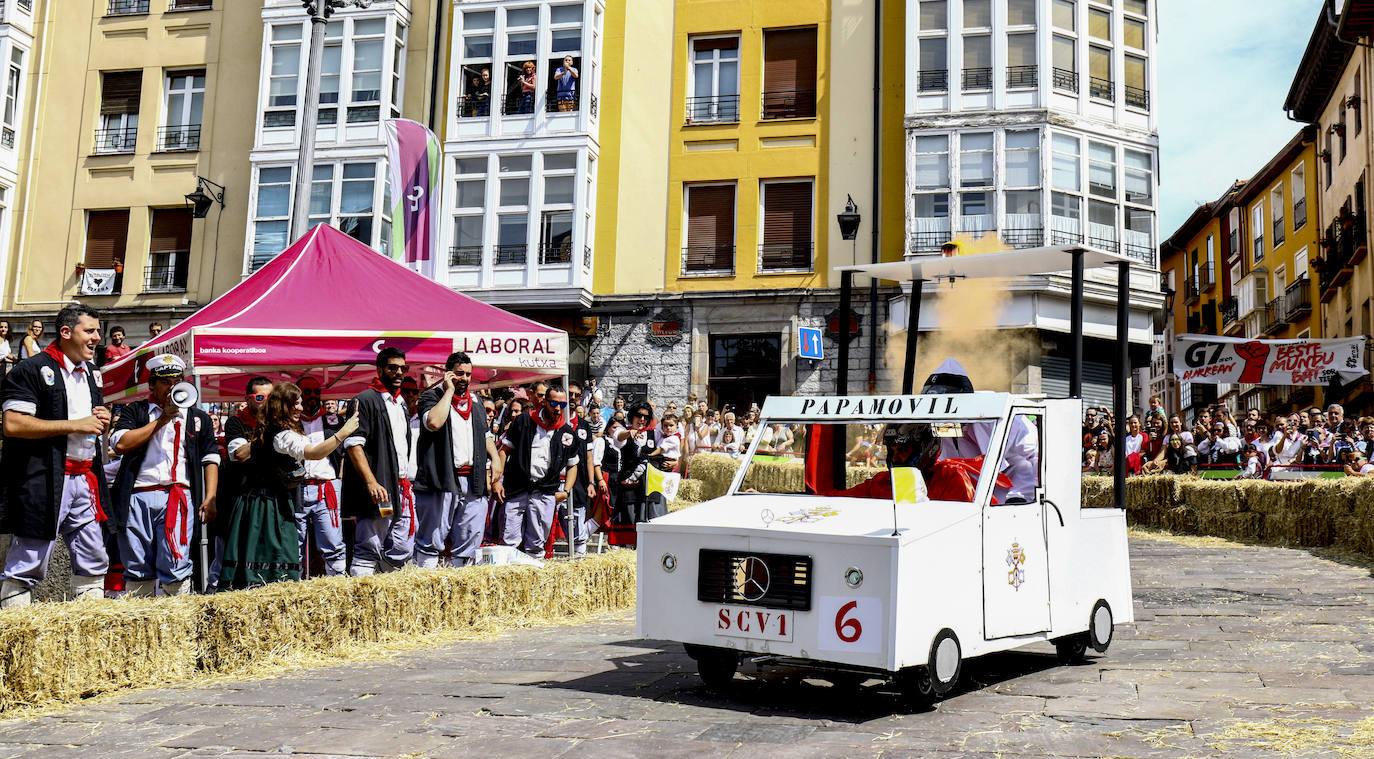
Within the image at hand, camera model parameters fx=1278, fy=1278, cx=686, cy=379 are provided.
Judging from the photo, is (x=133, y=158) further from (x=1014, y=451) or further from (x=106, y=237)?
(x=1014, y=451)

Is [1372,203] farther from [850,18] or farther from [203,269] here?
[203,269]

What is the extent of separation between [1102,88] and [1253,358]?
6.90 m

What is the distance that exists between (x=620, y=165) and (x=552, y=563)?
1963 cm

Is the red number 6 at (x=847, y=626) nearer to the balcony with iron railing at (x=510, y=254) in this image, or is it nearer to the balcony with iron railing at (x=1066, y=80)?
the balcony with iron railing at (x=510, y=254)

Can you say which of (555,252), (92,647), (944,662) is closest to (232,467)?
(92,647)

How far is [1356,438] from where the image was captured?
61.8 ft

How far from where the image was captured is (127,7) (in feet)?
106

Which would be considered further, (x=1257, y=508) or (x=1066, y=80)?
(x=1066, y=80)

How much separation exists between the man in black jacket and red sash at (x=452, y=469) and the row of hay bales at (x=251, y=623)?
985 millimetres

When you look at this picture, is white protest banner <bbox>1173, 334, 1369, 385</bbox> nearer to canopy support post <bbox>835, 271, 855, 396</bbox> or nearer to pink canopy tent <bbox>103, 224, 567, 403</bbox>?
pink canopy tent <bbox>103, 224, 567, 403</bbox>

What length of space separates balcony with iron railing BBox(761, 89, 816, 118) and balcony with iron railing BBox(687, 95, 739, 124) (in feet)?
2.37

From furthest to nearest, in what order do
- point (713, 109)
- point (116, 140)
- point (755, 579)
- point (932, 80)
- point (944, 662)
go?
point (116, 140) < point (713, 109) < point (932, 80) < point (755, 579) < point (944, 662)

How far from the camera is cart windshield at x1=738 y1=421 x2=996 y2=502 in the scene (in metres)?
7.32

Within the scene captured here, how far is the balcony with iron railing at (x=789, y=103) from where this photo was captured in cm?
2912
